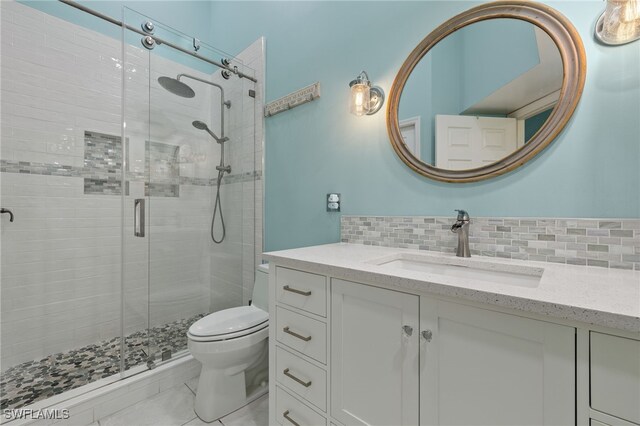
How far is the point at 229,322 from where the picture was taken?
58.4 inches

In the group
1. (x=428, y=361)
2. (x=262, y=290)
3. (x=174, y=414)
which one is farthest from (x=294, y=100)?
(x=174, y=414)

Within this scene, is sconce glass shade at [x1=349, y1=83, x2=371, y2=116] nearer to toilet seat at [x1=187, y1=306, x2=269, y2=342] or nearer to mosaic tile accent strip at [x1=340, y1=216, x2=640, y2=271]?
mosaic tile accent strip at [x1=340, y1=216, x2=640, y2=271]

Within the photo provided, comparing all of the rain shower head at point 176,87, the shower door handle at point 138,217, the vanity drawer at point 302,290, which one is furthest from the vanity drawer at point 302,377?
the rain shower head at point 176,87

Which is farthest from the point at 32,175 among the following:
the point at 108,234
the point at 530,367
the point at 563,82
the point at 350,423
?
the point at 563,82

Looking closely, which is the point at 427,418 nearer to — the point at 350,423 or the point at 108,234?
the point at 350,423

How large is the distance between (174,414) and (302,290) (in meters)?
1.17

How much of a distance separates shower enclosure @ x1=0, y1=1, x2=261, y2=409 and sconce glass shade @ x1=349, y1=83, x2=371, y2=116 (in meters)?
1.09

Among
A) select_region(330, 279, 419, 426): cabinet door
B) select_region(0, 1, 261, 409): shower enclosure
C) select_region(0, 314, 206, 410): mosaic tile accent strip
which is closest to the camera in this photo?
select_region(330, 279, 419, 426): cabinet door

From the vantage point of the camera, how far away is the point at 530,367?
1.94 ft

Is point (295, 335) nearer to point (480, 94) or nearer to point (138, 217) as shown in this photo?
point (480, 94)

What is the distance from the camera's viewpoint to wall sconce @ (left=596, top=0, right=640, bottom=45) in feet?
2.64

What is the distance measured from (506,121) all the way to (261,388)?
77.2 inches

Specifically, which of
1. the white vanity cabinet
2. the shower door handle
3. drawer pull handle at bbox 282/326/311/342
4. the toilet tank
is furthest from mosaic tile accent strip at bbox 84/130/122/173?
drawer pull handle at bbox 282/326/311/342

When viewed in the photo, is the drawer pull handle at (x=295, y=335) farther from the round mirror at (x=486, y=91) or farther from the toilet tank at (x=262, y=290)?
the round mirror at (x=486, y=91)
